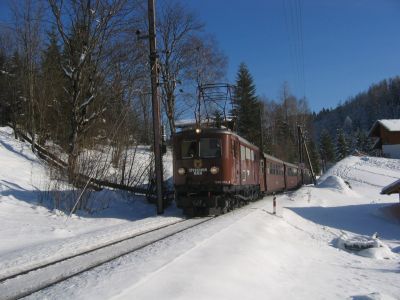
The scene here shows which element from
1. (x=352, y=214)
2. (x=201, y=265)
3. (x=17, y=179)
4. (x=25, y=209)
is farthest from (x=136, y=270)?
(x=352, y=214)

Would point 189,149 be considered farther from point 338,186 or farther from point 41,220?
point 338,186

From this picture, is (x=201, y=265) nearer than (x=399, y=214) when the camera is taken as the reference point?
Yes

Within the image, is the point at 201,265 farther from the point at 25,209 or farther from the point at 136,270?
the point at 25,209

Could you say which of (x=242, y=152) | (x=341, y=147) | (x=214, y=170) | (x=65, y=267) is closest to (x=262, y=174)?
(x=242, y=152)

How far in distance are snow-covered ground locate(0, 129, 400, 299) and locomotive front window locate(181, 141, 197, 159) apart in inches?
86.2

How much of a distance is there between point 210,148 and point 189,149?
75 centimetres

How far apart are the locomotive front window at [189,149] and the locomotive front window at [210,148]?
0.72 ft

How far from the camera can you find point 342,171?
45.9m

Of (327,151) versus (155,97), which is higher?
(327,151)

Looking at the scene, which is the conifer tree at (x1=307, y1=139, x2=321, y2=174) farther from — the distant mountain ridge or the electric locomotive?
the electric locomotive

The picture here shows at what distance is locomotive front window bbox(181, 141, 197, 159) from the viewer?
15656 mm

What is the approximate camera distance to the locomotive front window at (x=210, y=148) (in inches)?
608

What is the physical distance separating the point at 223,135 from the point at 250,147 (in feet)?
16.1

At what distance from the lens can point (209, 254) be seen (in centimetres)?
832
